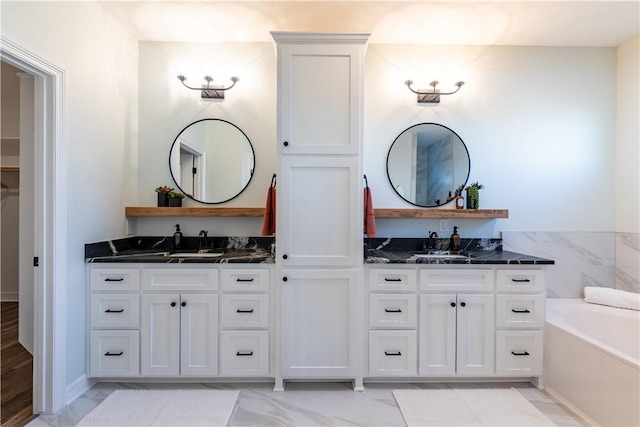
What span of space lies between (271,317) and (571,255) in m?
2.66

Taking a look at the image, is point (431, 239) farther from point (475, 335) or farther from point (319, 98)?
point (319, 98)

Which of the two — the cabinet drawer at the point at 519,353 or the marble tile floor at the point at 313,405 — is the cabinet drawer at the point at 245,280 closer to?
the marble tile floor at the point at 313,405

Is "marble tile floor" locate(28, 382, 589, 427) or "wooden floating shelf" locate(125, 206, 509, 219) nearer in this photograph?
"marble tile floor" locate(28, 382, 589, 427)

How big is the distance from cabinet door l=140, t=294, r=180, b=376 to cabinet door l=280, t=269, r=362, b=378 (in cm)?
76

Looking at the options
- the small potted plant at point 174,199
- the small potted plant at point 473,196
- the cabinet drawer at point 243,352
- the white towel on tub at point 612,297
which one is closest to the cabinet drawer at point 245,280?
the cabinet drawer at point 243,352

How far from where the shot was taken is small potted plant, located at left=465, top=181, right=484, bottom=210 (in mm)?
2748

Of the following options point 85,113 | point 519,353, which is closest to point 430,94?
point 519,353

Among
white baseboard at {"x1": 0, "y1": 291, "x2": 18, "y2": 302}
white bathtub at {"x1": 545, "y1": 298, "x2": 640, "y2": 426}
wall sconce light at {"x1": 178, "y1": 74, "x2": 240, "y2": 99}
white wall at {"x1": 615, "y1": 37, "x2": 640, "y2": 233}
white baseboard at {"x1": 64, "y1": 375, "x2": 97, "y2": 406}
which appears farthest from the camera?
white baseboard at {"x1": 0, "y1": 291, "x2": 18, "y2": 302}

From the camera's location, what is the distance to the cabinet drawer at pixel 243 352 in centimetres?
222

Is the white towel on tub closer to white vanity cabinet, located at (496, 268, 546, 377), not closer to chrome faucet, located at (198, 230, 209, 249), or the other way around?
white vanity cabinet, located at (496, 268, 546, 377)

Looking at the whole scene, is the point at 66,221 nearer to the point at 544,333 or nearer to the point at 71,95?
the point at 71,95

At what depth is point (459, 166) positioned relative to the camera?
286cm

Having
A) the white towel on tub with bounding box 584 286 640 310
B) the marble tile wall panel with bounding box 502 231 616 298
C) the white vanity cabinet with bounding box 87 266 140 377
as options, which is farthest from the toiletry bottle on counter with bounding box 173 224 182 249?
the white towel on tub with bounding box 584 286 640 310

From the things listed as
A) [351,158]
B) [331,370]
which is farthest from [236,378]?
[351,158]
